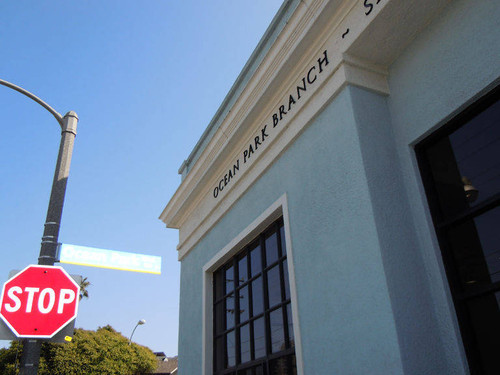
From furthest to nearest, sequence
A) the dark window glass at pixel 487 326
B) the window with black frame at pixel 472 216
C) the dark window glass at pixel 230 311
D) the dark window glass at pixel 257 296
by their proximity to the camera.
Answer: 1. the dark window glass at pixel 230 311
2. the dark window glass at pixel 257 296
3. the window with black frame at pixel 472 216
4. the dark window glass at pixel 487 326

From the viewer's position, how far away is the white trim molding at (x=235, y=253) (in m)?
5.24

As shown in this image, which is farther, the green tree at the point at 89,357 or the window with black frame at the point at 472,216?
the green tree at the point at 89,357

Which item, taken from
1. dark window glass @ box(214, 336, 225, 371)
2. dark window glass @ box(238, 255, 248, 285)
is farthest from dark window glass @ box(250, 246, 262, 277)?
dark window glass @ box(214, 336, 225, 371)

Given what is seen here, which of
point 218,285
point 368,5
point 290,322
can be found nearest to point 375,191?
point 368,5

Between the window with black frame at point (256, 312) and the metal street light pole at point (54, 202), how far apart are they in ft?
9.51

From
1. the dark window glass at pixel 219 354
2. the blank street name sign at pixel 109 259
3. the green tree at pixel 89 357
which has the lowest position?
the dark window glass at pixel 219 354

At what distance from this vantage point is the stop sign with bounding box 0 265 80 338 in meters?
3.91

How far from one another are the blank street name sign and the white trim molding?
1.31 metres

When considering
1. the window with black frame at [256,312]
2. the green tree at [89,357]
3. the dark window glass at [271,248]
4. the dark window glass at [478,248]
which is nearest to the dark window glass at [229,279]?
the window with black frame at [256,312]

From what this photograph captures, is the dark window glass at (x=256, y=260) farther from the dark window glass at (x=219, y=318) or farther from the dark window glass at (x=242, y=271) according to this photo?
the dark window glass at (x=219, y=318)

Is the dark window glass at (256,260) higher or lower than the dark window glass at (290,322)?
higher

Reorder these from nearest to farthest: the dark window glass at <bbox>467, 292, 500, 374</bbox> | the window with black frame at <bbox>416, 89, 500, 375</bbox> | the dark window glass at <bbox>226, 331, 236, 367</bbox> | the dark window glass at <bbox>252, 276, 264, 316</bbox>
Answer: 1. the dark window glass at <bbox>467, 292, 500, 374</bbox>
2. the window with black frame at <bbox>416, 89, 500, 375</bbox>
3. the dark window glass at <bbox>252, 276, 264, 316</bbox>
4. the dark window glass at <bbox>226, 331, 236, 367</bbox>

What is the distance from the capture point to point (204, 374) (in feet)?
24.5

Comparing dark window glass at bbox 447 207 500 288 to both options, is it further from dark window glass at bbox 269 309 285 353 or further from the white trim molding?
dark window glass at bbox 269 309 285 353
